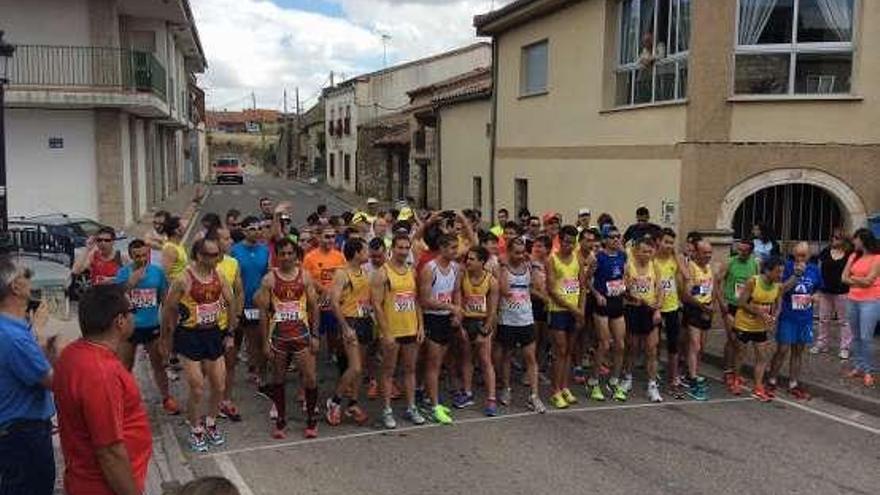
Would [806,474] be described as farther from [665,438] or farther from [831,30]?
[831,30]

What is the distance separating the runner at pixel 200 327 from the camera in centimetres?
711

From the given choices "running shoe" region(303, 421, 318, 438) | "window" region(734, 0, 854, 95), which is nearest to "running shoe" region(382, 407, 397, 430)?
"running shoe" region(303, 421, 318, 438)

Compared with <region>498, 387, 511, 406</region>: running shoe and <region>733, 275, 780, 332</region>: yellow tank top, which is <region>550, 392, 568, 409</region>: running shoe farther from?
Answer: <region>733, 275, 780, 332</region>: yellow tank top

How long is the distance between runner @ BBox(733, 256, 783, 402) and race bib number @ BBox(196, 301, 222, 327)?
215 inches

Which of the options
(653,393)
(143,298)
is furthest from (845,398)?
(143,298)

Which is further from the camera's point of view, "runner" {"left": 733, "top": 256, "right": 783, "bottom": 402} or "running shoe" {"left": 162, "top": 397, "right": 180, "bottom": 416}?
"runner" {"left": 733, "top": 256, "right": 783, "bottom": 402}

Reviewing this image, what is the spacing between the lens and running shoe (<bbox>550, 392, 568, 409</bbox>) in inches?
338

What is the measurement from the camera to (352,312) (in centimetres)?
815

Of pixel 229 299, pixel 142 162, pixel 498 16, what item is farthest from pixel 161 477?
pixel 142 162

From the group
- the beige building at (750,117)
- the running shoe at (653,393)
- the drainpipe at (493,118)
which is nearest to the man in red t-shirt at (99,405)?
the running shoe at (653,393)

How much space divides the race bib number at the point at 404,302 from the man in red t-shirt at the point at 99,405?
424 cm

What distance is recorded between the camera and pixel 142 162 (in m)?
29.2

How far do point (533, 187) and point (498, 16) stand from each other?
417 cm

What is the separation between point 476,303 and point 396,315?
913 mm
